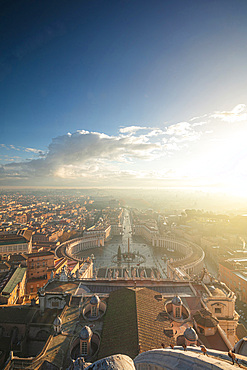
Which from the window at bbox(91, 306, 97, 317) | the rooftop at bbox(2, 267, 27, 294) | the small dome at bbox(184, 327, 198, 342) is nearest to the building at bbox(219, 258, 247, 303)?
the small dome at bbox(184, 327, 198, 342)

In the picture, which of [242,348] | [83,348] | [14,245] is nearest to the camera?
[242,348]

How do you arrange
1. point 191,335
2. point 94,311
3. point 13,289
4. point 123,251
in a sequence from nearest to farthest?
point 191,335, point 94,311, point 13,289, point 123,251

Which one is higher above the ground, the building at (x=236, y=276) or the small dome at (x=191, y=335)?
the small dome at (x=191, y=335)

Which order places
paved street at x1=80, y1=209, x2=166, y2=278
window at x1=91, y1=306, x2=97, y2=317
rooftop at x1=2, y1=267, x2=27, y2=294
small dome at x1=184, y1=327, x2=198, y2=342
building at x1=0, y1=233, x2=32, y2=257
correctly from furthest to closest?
1. paved street at x1=80, y1=209, x2=166, y2=278
2. building at x1=0, y1=233, x2=32, y2=257
3. rooftop at x1=2, y1=267, x2=27, y2=294
4. window at x1=91, y1=306, x2=97, y2=317
5. small dome at x1=184, y1=327, x2=198, y2=342

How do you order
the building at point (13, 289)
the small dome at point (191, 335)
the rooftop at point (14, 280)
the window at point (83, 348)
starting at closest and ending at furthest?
the small dome at point (191, 335)
the window at point (83, 348)
the building at point (13, 289)
the rooftop at point (14, 280)

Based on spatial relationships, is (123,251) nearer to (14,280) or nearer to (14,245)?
(14,245)

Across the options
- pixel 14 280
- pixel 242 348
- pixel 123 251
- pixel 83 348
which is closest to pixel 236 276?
pixel 123 251

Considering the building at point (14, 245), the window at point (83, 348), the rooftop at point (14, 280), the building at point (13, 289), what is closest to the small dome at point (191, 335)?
the window at point (83, 348)

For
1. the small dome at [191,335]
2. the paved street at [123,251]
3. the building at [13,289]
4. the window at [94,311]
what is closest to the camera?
the small dome at [191,335]

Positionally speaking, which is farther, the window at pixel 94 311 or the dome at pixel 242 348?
the window at pixel 94 311

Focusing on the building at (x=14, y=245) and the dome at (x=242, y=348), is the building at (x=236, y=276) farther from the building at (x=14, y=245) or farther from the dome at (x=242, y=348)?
the building at (x=14, y=245)

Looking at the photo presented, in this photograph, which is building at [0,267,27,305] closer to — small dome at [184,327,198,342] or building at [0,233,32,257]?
building at [0,233,32,257]

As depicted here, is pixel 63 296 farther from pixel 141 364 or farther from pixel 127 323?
pixel 141 364
